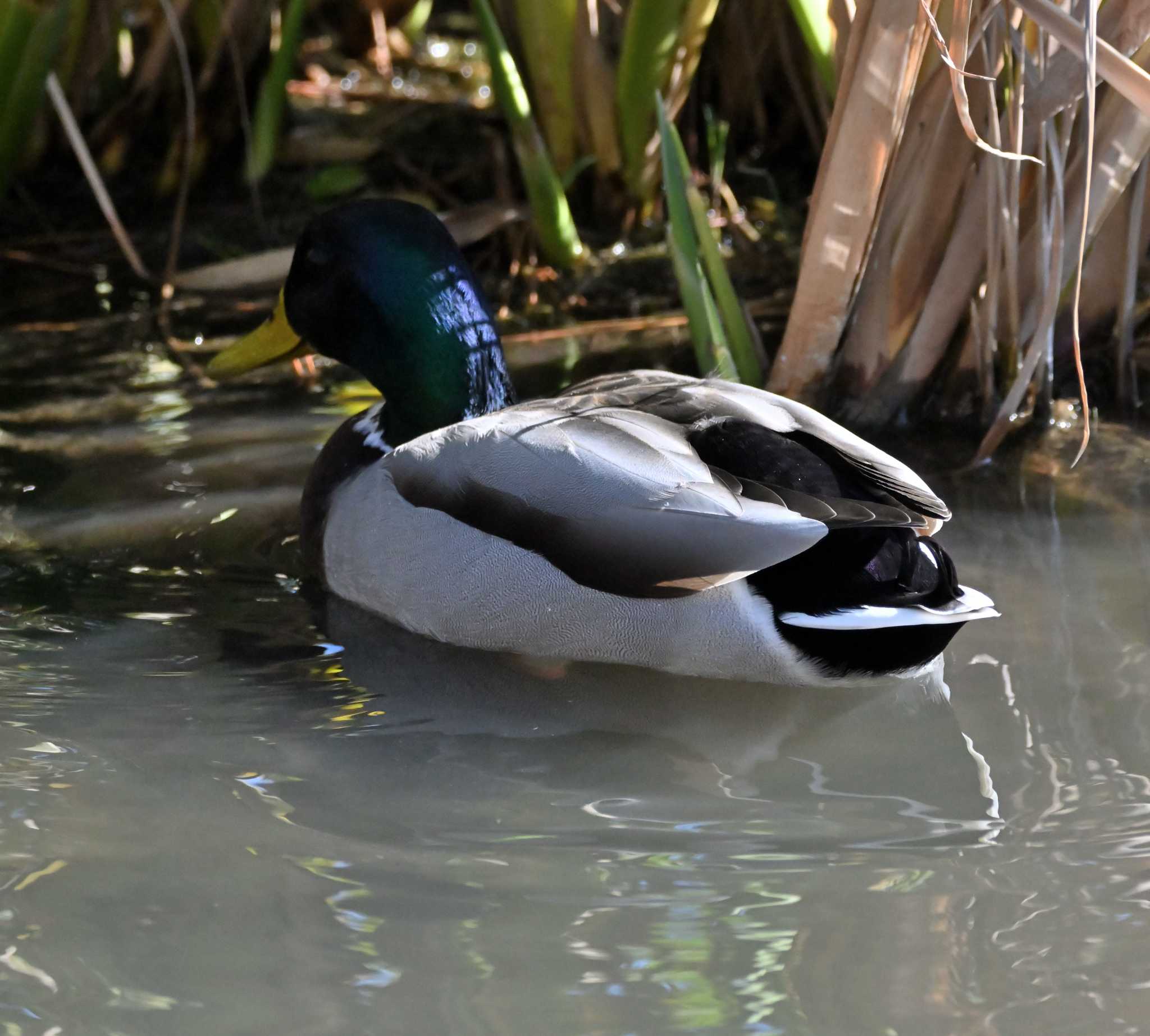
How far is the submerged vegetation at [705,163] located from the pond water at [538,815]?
528 millimetres

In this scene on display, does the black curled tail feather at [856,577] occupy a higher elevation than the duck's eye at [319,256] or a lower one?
lower

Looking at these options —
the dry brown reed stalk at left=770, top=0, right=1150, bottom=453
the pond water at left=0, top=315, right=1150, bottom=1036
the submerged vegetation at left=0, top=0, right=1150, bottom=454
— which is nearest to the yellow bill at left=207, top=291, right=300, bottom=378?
the pond water at left=0, top=315, right=1150, bottom=1036

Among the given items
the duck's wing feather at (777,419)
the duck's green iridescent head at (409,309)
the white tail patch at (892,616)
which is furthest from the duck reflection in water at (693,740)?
the duck's green iridescent head at (409,309)

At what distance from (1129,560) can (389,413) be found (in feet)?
4.92

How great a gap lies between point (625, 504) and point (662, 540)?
9 centimetres

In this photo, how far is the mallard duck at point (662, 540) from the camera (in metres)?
2.37

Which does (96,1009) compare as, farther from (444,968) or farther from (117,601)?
(117,601)

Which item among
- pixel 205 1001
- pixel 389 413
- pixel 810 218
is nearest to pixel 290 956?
pixel 205 1001

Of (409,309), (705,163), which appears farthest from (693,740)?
(705,163)

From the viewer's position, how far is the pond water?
1771 millimetres

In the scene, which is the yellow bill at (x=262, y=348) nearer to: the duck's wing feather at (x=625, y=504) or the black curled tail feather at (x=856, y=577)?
the duck's wing feather at (x=625, y=504)

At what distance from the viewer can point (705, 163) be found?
5270mm

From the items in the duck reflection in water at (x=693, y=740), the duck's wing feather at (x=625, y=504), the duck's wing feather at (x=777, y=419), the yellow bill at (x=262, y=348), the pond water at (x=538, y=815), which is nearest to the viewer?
the pond water at (x=538, y=815)

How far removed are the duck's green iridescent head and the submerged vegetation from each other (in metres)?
0.59
